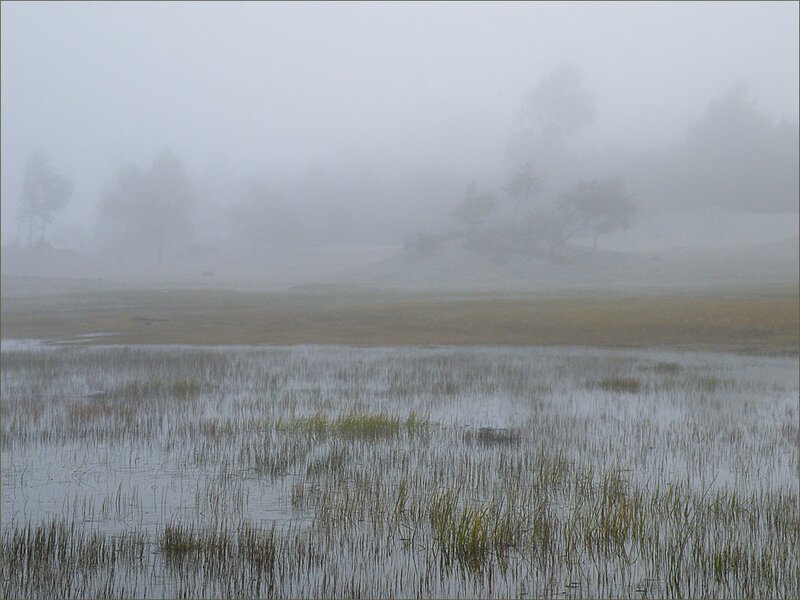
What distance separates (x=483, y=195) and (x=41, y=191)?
2499 inches

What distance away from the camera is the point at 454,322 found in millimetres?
36375

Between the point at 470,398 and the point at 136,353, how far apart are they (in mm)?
13097

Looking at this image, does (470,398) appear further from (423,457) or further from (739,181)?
(739,181)

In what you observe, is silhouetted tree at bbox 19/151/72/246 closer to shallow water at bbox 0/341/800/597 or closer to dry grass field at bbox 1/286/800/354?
dry grass field at bbox 1/286/800/354

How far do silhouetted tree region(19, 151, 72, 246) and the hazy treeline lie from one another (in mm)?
185

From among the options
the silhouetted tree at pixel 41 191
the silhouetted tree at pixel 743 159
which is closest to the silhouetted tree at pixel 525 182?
the silhouetted tree at pixel 743 159

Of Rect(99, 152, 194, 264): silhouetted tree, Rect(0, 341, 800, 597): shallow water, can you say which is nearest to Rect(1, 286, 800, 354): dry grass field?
Rect(0, 341, 800, 597): shallow water

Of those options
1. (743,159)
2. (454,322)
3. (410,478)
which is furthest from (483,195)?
(410,478)

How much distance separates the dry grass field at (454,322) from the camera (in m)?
30.7

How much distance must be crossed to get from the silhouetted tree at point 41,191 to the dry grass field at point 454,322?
230 ft

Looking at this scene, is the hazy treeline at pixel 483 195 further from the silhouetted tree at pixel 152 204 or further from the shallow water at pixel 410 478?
the shallow water at pixel 410 478

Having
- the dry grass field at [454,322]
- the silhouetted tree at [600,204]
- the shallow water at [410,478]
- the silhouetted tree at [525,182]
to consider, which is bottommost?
the shallow water at [410,478]

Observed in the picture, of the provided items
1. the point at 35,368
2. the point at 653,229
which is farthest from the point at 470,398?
the point at 653,229

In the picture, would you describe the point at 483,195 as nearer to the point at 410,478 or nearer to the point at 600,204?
the point at 600,204
